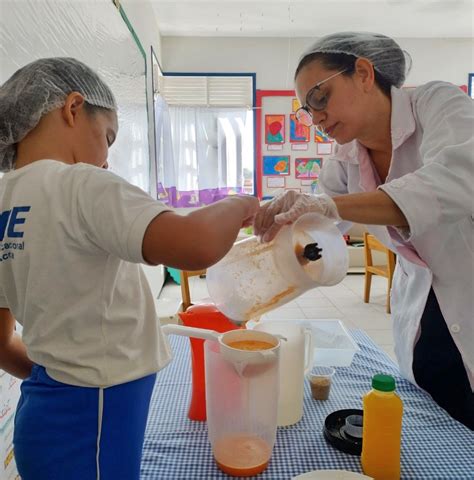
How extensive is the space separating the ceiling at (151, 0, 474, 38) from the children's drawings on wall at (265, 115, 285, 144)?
36.7 inches

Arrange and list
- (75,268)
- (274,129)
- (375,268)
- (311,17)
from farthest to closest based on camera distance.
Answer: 1. (274,129)
2. (311,17)
3. (375,268)
4. (75,268)

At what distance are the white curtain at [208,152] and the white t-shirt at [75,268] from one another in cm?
447

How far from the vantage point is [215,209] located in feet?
1.82

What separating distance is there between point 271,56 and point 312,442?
502 cm

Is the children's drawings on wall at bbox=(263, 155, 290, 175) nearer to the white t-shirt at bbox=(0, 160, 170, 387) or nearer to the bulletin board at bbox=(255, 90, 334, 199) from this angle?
the bulletin board at bbox=(255, 90, 334, 199)

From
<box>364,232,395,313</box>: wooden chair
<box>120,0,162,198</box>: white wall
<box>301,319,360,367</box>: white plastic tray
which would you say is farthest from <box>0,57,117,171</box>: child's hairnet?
<box>364,232,395,313</box>: wooden chair

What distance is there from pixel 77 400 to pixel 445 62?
5.92 m

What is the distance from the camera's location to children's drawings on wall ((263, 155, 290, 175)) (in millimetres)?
5344

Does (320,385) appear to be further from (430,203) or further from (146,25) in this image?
(146,25)


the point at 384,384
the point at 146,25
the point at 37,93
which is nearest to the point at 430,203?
the point at 384,384

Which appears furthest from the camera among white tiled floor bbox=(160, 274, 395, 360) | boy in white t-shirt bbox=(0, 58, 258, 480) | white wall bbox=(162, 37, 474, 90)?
white wall bbox=(162, 37, 474, 90)

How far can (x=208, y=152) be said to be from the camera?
523cm

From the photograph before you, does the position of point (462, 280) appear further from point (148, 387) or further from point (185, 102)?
point (185, 102)

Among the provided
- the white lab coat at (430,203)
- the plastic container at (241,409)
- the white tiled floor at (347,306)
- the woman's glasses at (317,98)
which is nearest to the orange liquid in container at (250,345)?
the plastic container at (241,409)
